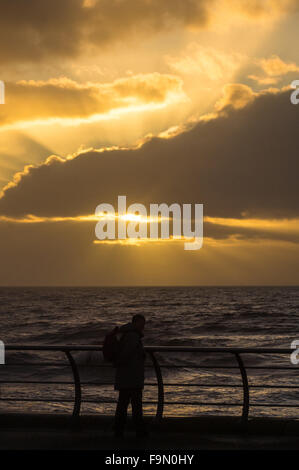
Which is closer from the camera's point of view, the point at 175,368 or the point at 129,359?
the point at 129,359

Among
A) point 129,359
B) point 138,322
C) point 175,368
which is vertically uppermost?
point 138,322

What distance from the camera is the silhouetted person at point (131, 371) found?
7660 millimetres

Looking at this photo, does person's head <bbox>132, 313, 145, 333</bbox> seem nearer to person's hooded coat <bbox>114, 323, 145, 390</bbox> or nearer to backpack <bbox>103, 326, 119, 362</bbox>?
person's hooded coat <bbox>114, 323, 145, 390</bbox>

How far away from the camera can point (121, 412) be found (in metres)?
7.95

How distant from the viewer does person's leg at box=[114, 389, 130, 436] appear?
7938mm

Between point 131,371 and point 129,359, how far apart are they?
0.62 ft

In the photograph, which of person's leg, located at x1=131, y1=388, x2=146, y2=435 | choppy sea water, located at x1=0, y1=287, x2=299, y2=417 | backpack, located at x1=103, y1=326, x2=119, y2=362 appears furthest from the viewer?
choppy sea water, located at x1=0, y1=287, x2=299, y2=417

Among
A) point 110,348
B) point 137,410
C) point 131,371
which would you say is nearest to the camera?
point 110,348

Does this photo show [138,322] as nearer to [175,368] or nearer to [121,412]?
[121,412]

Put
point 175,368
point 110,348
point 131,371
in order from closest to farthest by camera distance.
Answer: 1. point 110,348
2. point 131,371
3. point 175,368

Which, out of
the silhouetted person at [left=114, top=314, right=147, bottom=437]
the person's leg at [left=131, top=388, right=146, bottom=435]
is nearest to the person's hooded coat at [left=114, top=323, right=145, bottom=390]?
the silhouetted person at [left=114, top=314, right=147, bottom=437]

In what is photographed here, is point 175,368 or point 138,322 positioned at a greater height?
point 138,322

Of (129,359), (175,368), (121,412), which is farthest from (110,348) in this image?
(175,368)
